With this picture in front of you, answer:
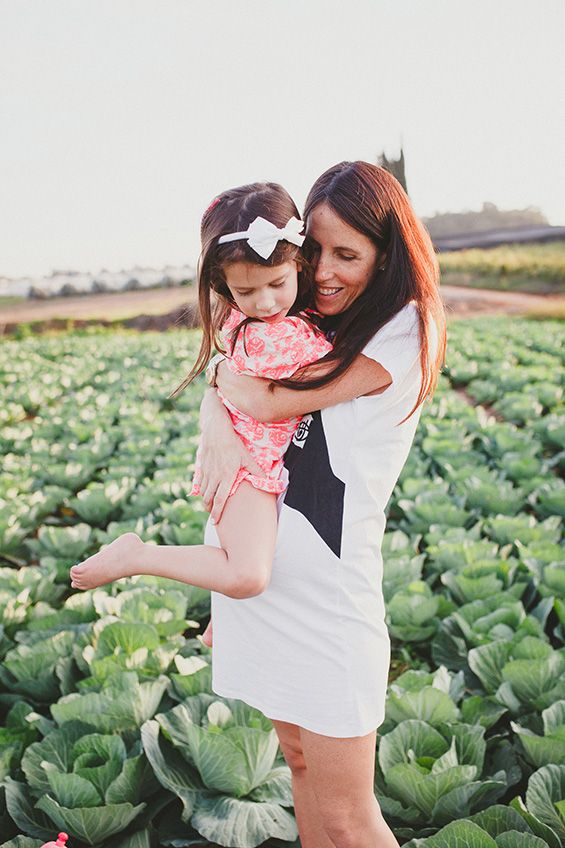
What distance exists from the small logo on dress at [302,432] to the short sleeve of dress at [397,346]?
7.7 inches

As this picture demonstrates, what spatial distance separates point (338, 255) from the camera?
146cm

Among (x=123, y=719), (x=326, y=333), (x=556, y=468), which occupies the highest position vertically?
(x=326, y=333)

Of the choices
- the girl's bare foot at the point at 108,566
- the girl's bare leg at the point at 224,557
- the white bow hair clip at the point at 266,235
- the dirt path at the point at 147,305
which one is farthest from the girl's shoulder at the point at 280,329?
the dirt path at the point at 147,305

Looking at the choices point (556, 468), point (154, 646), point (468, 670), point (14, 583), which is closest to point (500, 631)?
point (468, 670)

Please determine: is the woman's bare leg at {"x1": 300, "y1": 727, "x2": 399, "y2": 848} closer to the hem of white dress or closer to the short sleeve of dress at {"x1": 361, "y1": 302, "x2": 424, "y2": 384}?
the hem of white dress

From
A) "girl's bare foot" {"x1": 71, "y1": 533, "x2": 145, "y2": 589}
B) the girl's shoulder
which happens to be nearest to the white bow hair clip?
the girl's shoulder

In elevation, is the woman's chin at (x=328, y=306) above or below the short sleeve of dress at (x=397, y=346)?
above

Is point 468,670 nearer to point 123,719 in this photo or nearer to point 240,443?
point 123,719

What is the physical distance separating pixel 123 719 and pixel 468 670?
1322 millimetres

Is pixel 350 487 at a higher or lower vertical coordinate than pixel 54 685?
higher

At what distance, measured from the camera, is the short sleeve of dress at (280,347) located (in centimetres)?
145

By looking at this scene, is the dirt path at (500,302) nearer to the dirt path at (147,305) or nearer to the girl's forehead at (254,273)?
the dirt path at (147,305)

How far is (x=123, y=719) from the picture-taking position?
2.31 meters

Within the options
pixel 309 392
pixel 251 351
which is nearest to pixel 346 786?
pixel 309 392
